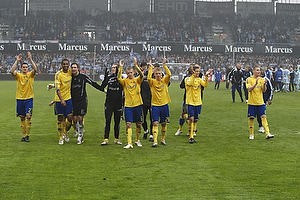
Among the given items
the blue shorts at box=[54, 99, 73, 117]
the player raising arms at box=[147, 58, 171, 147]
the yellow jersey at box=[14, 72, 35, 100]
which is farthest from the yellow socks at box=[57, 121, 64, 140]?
the player raising arms at box=[147, 58, 171, 147]

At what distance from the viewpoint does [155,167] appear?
7.35 m

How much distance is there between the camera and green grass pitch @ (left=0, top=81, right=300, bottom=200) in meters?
5.83

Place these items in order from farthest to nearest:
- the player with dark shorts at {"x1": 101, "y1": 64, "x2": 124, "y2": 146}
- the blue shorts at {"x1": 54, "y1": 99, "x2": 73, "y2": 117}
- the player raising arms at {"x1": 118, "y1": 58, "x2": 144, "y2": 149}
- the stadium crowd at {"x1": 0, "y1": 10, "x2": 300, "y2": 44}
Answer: the stadium crowd at {"x1": 0, "y1": 10, "x2": 300, "y2": 44} → the blue shorts at {"x1": 54, "y1": 99, "x2": 73, "y2": 117} → the player with dark shorts at {"x1": 101, "y1": 64, "x2": 124, "y2": 146} → the player raising arms at {"x1": 118, "y1": 58, "x2": 144, "y2": 149}

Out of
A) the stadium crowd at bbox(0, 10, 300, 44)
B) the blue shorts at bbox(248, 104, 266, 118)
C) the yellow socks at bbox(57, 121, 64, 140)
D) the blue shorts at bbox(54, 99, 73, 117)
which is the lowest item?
the yellow socks at bbox(57, 121, 64, 140)

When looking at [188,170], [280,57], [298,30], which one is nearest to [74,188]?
[188,170]

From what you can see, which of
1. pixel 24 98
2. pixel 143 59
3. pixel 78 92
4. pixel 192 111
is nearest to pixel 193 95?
pixel 192 111

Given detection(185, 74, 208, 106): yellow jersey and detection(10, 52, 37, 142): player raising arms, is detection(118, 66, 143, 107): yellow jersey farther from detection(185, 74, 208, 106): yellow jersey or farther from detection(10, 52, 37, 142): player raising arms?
detection(10, 52, 37, 142): player raising arms

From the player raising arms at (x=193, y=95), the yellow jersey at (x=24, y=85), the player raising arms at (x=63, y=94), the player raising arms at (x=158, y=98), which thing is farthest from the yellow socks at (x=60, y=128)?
the player raising arms at (x=193, y=95)

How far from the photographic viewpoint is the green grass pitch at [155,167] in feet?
19.1

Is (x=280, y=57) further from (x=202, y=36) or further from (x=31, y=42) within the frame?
(x=31, y=42)

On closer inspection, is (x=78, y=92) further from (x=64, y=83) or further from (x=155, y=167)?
(x=155, y=167)

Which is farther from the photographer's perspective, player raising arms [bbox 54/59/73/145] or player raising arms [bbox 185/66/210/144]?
player raising arms [bbox 185/66/210/144]

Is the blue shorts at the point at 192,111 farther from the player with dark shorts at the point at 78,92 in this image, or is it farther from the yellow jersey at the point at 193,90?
the player with dark shorts at the point at 78,92

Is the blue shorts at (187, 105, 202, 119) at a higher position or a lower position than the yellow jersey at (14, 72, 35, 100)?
lower
